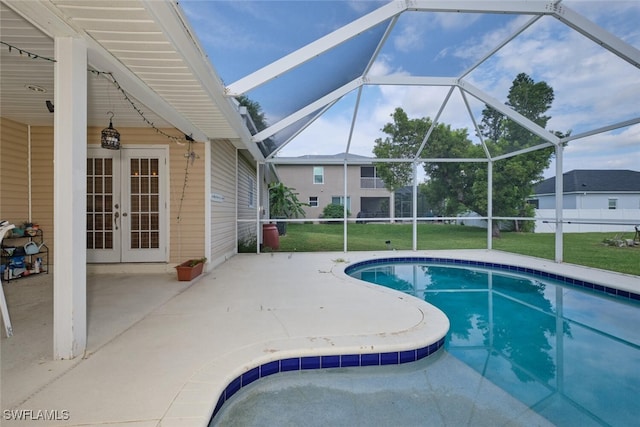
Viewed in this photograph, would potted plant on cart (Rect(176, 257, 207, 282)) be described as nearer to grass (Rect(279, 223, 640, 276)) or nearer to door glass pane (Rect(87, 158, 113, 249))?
door glass pane (Rect(87, 158, 113, 249))

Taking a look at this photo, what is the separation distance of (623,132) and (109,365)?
847 cm

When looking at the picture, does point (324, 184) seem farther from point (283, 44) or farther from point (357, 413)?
point (357, 413)

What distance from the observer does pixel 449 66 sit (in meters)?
5.47

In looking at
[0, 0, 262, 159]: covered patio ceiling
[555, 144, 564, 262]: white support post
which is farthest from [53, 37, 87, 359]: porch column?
[555, 144, 564, 262]: white support post

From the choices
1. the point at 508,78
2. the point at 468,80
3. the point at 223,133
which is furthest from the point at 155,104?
the point at 508,78

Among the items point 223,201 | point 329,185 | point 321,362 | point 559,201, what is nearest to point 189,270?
point 223,201

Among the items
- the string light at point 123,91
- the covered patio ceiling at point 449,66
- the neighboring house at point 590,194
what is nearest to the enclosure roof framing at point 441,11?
the covered patio ceiling at point 449,66

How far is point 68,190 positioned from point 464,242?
36.7 ft

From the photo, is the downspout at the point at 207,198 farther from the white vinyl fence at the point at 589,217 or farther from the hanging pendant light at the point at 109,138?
the white vinyl fence at the point at 589,217

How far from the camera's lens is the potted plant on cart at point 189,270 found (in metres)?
4.46

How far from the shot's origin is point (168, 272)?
5.13m

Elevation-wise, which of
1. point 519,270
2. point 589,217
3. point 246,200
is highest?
point 246,200

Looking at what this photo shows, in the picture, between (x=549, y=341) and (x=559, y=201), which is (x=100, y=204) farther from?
(x=559, y=201)

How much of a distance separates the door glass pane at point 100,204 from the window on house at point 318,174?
38.9ft
